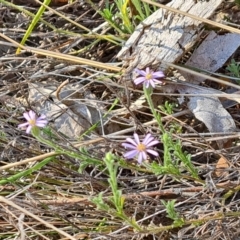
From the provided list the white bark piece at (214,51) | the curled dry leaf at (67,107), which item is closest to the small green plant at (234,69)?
the white bark piece at (214,51)

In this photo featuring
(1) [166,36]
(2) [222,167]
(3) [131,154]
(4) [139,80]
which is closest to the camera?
(3) [131,154]

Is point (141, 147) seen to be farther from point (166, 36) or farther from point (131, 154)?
point (166, 36)

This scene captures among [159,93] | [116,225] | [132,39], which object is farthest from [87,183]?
[132,39]

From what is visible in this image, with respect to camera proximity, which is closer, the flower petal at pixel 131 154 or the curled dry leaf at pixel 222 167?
the flower petal at pixel 131 154

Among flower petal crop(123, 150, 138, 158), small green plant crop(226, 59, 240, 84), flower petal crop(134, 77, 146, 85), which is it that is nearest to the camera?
flower petal crop(123, 150, 138, 158)

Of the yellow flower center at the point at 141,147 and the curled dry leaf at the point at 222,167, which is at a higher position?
the yellow flower center at the point at 141,147

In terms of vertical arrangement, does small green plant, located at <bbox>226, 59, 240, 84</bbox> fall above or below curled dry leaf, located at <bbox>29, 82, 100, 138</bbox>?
below

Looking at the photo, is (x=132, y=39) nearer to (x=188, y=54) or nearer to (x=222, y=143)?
(x=188, y=54)

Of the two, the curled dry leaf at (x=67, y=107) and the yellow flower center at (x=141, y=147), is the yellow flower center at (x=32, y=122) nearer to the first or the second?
the yellow flower center at (x=141, y=147)

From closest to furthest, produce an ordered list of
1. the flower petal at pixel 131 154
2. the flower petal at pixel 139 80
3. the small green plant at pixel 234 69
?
the flower petal at pixel 131 154, the flower petal at pixel 139 80, the small green plant at pixel 234 69

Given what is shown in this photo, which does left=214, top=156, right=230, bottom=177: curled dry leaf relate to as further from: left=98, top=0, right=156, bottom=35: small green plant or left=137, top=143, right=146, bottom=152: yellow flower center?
left=98, top=0, right=156, bottom=35: small green plant

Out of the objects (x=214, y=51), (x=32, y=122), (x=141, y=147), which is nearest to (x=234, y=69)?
(x=214, y=51)

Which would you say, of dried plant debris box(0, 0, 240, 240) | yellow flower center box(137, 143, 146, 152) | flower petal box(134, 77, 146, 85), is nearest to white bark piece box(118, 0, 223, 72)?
dried plant debris box(0, 0, 240, 240)
